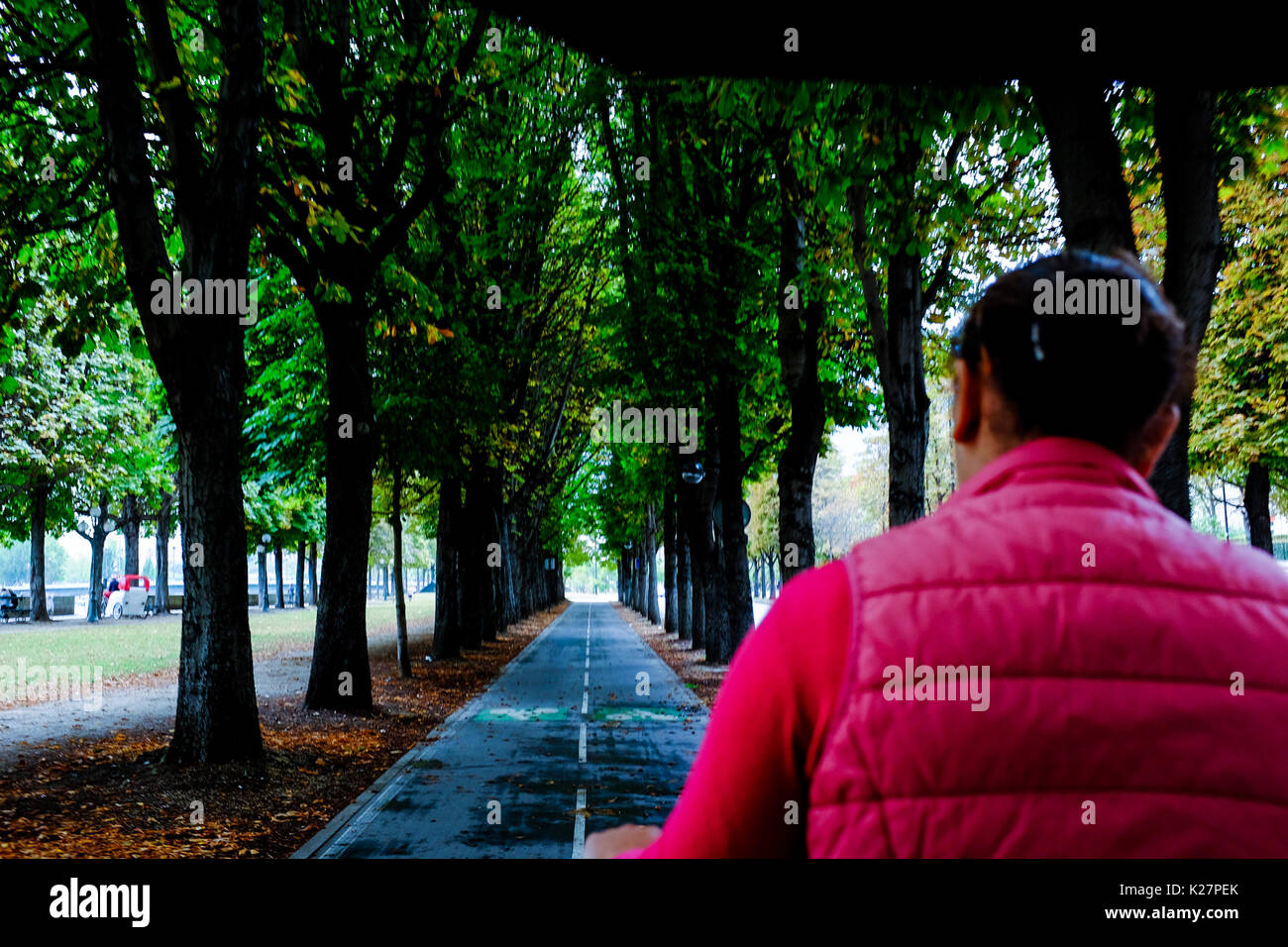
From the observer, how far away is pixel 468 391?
1666 cm

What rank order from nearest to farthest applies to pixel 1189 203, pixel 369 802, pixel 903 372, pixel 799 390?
pixel 1189 203
pixel 369 802
pixel 903 372
pixel 799 390

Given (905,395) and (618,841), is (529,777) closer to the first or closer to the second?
(905,395)

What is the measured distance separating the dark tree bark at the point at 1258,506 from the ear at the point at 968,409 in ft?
77.4

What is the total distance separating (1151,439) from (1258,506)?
23985mm

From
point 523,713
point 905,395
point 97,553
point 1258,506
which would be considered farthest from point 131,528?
point 1258,506

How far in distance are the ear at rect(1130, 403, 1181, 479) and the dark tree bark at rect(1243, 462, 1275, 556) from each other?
23.5 m

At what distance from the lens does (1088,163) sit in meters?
4.88

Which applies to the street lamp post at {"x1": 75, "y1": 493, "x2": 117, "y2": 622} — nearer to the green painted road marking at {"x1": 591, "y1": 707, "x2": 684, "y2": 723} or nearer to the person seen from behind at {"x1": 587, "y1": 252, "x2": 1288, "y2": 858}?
the green painted road marking at {"x1": 591, "y1": 707, "x2": 684, "y2": 723}

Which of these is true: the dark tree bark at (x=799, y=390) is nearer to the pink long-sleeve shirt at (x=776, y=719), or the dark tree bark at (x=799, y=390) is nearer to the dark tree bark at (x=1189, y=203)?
the dark tree bark at (x=1189, y=203)

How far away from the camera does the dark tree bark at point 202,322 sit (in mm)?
9336

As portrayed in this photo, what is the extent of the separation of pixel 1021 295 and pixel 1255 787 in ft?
2.31

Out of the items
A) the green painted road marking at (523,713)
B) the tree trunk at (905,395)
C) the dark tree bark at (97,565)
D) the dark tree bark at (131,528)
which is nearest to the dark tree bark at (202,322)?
the green painted road marking at (523,713)

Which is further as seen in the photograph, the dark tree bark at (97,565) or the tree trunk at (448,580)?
the dark tree bark at (97,565)

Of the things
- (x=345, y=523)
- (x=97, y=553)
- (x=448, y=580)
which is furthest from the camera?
(x=97, y=553)
